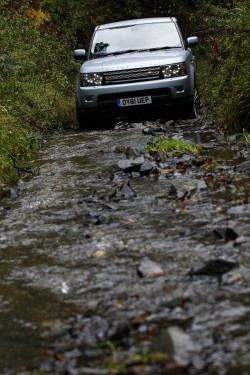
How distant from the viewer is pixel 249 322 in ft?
7.29

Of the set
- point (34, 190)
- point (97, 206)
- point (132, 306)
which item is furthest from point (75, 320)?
point (34, 190)

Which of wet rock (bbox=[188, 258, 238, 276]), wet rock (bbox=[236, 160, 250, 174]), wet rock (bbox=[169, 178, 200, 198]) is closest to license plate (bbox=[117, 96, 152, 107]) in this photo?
wet rock (bbox=[236, 160, 250, 174])

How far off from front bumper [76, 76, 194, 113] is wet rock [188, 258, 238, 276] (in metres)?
6.45

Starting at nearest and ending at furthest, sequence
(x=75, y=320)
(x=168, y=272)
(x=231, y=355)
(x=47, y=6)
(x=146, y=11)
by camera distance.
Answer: (x=231, y=355) → (x=75, y=320) → (x=168, y=272) → (x=47, y=6) → (x=146, y=11)

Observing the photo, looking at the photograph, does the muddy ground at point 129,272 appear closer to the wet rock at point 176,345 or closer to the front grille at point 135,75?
the wet rock at point 176,345

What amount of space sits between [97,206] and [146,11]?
52.9ft

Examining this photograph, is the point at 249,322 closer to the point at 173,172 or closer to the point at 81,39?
the point at 173,172

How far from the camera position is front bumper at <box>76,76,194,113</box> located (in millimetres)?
8977

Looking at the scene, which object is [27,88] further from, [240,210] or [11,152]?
[240,210]

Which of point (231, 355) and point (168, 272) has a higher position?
point (231, 355)

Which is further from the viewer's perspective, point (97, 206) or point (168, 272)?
point (97, 206)

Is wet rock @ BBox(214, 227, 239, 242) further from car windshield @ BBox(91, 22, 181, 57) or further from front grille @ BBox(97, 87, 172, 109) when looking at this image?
car windshield @ BBox(91, 22, 181, 57)

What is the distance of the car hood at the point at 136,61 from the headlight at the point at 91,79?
0.06 meters

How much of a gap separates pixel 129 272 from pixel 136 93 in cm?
638
